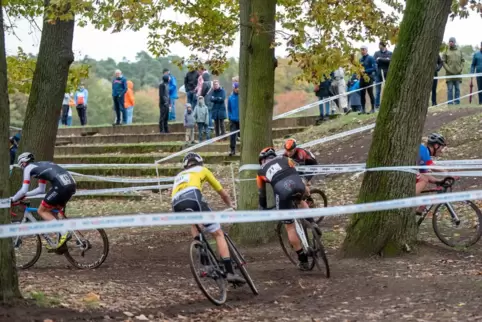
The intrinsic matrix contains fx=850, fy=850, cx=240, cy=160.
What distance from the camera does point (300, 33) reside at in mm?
14773

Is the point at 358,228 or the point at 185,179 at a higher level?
the point at 185,179

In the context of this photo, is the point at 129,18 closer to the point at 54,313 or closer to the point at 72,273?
the point at 72,273

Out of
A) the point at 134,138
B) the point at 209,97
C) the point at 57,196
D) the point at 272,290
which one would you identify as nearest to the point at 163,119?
the point at 134,138

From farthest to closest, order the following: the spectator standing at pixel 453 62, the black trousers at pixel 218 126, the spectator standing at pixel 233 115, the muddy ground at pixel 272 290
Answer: the black trousers at pixel 218 126, the spectator standing at pixel 233 115, the spectator standing at pixel 453 62, the muddy ground at pixel 272 290

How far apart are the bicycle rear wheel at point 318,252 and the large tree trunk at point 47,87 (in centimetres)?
761

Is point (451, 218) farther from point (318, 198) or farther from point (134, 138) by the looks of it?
point (134, 138)

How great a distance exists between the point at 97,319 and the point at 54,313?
0.43 metres

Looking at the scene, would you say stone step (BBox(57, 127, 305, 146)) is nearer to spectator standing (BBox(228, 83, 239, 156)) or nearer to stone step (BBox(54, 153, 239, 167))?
stone step (BBox(54, 153, 239, 167))

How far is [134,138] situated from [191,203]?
20693mm

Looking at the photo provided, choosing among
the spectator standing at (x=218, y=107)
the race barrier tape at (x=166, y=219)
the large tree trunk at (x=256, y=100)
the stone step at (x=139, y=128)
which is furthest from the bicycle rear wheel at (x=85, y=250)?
the stone step at (x=139, y=128)

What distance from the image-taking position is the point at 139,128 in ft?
105

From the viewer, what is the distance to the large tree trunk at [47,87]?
54.9 feet

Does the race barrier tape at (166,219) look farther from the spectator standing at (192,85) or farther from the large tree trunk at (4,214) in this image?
the spectator standing at (192,85)

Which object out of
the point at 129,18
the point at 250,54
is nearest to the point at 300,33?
the point at 250,54
